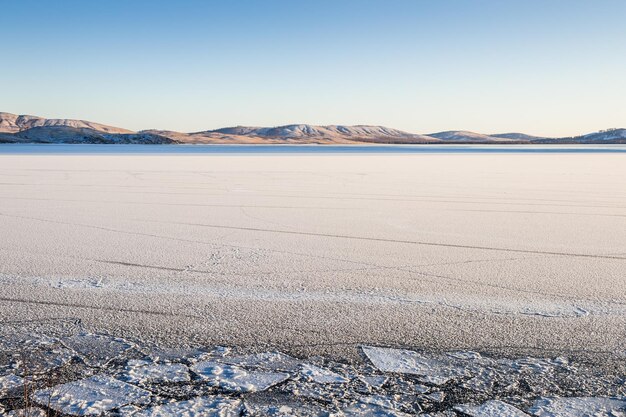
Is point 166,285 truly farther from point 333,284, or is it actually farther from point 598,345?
point 598,345

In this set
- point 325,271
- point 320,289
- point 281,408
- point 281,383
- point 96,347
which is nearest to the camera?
point 281,408

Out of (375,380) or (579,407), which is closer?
(579,407)

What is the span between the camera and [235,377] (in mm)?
2688

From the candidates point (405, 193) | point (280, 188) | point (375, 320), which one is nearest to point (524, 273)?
point (375, 320)

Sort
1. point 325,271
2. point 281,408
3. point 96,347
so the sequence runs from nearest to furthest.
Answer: point 281,408 < point 96,347 < point 325,271

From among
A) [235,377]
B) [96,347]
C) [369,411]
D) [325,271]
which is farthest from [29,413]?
[325,271]

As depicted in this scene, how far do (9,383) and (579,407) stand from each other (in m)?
2.50

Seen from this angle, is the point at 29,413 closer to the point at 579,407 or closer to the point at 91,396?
the point at 91,396

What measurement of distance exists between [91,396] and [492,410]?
67.6 inches

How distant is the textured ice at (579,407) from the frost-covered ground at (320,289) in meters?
0.02

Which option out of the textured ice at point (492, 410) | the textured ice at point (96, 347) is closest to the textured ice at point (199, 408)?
the textured ice at point (96, 347)

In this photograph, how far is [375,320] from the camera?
3.45 metres

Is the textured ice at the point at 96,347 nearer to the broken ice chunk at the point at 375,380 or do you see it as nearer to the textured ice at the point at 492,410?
the broken ice chunk at the point at 375,380

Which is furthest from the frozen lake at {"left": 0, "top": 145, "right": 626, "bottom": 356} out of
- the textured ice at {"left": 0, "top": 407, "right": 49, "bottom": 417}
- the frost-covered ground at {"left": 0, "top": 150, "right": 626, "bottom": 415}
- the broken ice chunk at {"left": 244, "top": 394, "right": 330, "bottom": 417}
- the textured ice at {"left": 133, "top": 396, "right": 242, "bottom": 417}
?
the textured ice at {"left": 0, "top": 407, "right": 49, "bottom": 417}
